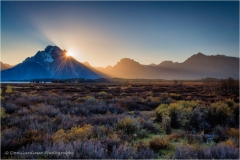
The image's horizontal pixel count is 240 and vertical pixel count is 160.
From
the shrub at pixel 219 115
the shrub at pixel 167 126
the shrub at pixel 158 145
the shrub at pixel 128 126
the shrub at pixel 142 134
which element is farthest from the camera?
the shrub at pixel 219 115

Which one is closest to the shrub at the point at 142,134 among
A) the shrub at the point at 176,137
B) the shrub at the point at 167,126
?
the shrub at the point at 176,137

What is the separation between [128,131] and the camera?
8.56 m

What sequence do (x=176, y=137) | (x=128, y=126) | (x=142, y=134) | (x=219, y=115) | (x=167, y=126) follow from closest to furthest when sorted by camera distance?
(x=176, y=137) → (x=142, y=134) → (x=128, y=126) → (x=167, y=126) → (x=219, y=115)

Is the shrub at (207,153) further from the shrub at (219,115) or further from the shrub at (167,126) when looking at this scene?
the shrub at (219,115)

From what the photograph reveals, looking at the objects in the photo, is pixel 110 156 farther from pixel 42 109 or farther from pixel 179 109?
pixel 42 109

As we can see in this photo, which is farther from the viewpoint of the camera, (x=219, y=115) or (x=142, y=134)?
(x=219, y=115)

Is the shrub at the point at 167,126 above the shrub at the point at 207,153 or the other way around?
the other way around

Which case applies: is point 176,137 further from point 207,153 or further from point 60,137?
point 60,137

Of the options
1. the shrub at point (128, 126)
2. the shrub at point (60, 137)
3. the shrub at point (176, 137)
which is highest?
the shrub at point (60, 137)

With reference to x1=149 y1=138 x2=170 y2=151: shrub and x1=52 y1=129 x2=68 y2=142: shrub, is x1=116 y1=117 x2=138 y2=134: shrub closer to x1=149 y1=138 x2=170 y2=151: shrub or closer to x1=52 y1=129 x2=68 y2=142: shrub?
x1=149 y1=138 x2=170 y2=151: shrub

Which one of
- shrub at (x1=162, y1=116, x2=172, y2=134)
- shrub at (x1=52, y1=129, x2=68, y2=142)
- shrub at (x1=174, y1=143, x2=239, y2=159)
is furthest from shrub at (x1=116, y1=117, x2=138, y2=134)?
shrub at (x1=174, y1=143, x2=239, y2=159)

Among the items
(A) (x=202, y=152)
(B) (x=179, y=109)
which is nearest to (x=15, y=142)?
(A) (x=202, y=152)

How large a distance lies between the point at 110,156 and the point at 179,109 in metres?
7.32

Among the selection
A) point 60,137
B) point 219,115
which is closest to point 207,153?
point 60,137
